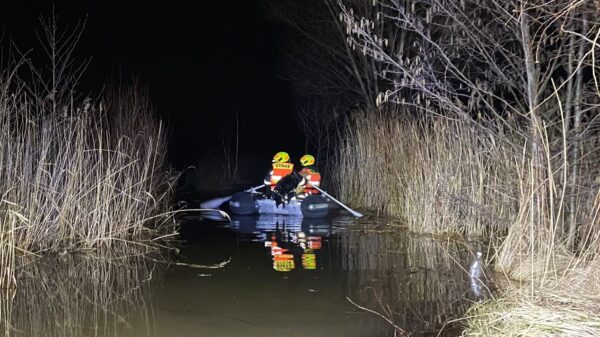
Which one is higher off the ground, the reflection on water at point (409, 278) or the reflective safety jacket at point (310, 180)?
the reflective safety jacket at point (310, 180)

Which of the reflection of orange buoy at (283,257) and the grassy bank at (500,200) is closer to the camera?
the grassy bank at (500,200)

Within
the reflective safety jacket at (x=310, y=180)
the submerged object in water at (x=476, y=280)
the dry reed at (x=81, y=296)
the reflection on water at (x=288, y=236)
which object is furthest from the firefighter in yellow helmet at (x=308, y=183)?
the submerged object in water at (x=476, y=280)

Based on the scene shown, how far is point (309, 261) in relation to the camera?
6234 millimetres

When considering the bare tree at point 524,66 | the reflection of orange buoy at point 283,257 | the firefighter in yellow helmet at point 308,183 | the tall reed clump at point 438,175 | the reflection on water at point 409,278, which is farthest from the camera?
the firefighter in yellow helmet at point 308,183

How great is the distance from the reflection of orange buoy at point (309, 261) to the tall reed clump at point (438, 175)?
1692 mm

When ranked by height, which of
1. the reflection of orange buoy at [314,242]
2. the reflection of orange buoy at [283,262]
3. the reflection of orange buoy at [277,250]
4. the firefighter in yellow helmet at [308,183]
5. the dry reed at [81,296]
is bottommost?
the dry reed at [81,296]

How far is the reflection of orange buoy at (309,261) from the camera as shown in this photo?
5.95 m

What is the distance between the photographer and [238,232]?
8375 millimetres

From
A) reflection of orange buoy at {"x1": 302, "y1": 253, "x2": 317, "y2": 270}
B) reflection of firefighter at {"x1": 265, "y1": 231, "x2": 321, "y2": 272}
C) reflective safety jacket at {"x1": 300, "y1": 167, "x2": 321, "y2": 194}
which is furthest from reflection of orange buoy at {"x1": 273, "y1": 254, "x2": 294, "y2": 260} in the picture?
reflective safety jacket at {"x1": 300, "y1": 167, "x2": 321, "y2": 194}

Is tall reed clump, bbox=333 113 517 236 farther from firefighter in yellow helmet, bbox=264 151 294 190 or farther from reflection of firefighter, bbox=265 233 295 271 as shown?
reflection of firefighter, bbox=265 233 295 271

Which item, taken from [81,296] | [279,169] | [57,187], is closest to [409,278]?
[81,296]

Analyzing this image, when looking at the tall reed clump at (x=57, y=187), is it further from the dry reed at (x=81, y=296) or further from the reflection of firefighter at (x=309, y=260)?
the reflection of firefighter at (x=309, y=260)

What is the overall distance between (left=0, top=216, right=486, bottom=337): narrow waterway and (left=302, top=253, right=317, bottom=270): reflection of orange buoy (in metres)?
0.01

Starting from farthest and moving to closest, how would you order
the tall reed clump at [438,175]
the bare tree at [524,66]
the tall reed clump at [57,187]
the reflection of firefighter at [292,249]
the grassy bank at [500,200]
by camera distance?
the tall reed clump at [438,175]
the reflection of firefighter at [292,249]
the tall reed clump at [57,187]
the bare tree at [524,66]
the grassy bank at [500,200]
